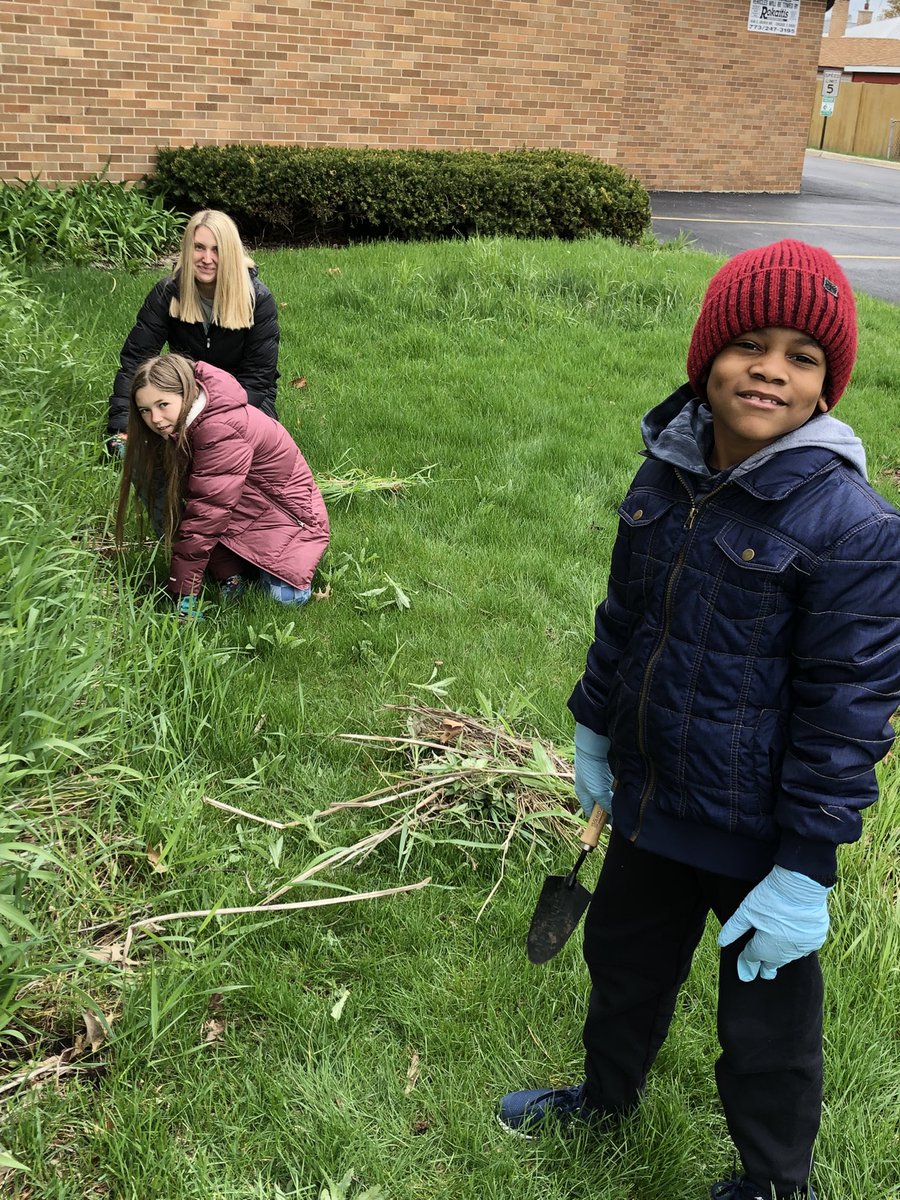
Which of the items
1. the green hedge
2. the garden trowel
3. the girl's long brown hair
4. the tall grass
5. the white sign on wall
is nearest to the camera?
the garden trowel

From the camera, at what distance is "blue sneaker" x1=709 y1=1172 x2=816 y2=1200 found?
1998 mm

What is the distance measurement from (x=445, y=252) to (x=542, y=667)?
21.8ft

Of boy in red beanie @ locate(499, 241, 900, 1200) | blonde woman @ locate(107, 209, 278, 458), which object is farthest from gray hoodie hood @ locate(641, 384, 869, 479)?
blonde woman @ locate(107, 209, 278, 458)

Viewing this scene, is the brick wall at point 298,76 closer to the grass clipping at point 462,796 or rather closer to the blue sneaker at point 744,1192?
the grass clipping at point 462,796

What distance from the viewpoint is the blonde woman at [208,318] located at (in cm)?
484

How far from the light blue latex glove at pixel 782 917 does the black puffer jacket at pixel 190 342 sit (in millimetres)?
3959

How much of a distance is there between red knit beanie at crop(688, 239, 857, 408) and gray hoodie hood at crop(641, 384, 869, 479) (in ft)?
0.26

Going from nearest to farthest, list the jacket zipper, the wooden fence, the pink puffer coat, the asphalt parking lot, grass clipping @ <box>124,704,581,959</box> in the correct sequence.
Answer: the jacket zipper, grass clipping @ <box>124,704,581,959</box>, the pink puffer coat, the asphalt parking lot, the wooden fence

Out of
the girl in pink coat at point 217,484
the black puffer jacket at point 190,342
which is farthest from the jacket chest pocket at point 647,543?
the black puffer jacket at point 190,342

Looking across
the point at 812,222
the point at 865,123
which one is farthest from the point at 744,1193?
the point at 865,123

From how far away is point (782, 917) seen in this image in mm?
1753

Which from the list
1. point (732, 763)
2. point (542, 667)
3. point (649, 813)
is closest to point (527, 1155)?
point (649, 813)

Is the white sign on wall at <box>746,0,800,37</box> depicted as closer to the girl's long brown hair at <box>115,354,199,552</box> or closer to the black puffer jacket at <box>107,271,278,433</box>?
the black puffer jacket at <box>107,271,278,433</box>

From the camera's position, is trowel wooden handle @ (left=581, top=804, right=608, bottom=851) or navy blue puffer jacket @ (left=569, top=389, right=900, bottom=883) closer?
navy blue puffer jacket @ (left=569, top=389, right=900, bottom=883)
